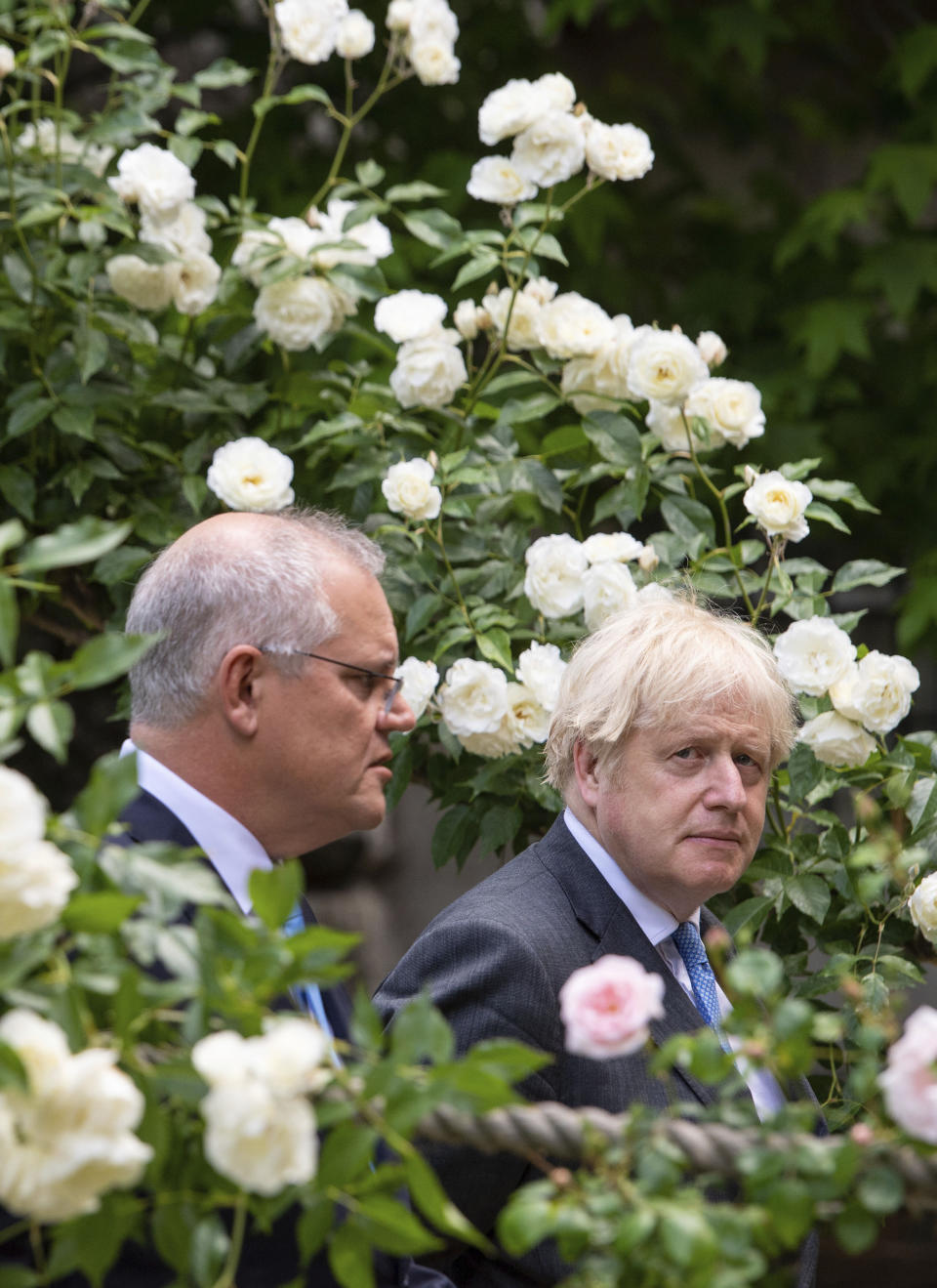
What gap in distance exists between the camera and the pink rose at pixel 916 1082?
91cm

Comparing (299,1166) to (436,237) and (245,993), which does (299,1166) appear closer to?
(245,993)

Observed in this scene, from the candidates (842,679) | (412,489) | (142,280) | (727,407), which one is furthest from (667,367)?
(142,280)

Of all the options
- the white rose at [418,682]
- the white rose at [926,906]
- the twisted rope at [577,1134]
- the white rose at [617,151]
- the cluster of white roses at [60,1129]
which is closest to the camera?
the cluster of white roses at [60,1129]

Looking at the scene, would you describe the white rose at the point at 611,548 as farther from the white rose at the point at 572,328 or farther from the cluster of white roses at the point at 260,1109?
the cluster of white roses at the point at 260,1109

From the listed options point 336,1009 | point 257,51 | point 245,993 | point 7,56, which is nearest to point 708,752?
point 336,1009

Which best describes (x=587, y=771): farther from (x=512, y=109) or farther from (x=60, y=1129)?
(x=60, y=1129)

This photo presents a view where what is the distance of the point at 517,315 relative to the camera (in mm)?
2803

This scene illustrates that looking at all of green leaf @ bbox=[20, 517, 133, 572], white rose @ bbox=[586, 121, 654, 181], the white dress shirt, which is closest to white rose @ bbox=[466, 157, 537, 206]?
white rose @ bbox=[586, 121, 654, 181]

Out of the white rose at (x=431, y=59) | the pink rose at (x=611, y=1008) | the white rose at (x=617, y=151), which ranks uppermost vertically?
the pink rose at (x=611, y=1008)

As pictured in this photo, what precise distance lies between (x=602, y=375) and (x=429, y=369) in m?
0.30

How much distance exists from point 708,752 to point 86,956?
123 centimetres

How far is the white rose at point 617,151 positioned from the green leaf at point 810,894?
1211 mm

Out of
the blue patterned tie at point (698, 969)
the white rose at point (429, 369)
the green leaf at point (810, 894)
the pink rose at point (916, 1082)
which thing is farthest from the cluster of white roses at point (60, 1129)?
the white rose at point (429, 369)

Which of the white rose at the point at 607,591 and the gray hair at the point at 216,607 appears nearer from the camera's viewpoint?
the gray hair at the point at 216,607
